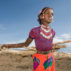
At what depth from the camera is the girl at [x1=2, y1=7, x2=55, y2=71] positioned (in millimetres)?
2664

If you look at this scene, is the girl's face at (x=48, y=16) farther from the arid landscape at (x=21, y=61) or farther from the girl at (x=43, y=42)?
the arid landscape at (x=21, y=61)

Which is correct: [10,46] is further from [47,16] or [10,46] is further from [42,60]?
[47,16]

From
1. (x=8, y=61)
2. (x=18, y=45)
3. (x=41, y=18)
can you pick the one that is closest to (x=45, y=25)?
(x=41, y=18)

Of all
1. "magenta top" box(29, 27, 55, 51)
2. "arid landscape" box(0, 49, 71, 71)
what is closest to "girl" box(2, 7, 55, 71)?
"magenta top" box(29, 27, 55, 51)

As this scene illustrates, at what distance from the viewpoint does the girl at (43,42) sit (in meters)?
2.66

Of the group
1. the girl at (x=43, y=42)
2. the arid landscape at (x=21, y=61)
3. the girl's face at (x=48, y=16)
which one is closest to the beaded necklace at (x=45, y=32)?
the girl at (x=43, y=42)

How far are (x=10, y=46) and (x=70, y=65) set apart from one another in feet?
17.7

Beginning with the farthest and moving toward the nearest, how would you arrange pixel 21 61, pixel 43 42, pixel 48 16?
1. pixel 21 61
2. pixel 48 16
3. pixel 43 42

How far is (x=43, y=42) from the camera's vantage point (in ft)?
8.75

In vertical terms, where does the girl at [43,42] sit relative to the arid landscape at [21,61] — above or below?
above

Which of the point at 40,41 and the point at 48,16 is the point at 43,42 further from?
the point at 48,16

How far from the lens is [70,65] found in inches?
304

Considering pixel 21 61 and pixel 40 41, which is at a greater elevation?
pixel 40 41

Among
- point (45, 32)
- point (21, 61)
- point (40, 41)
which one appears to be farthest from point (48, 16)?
point (21, 61)
